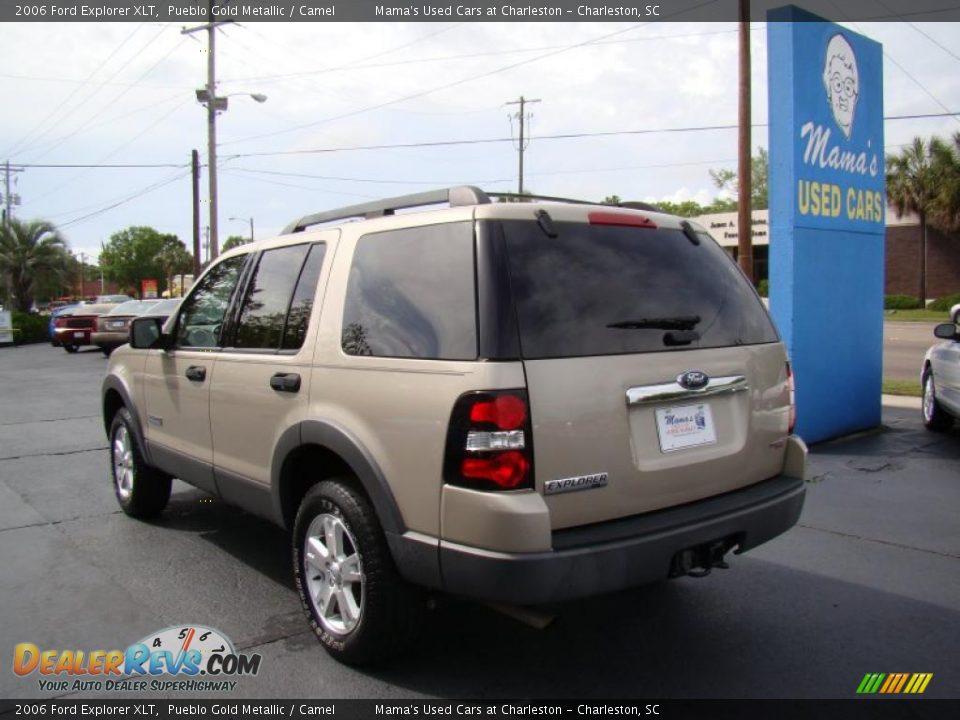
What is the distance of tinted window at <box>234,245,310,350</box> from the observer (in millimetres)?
3973

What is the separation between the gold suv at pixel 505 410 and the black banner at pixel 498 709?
0.89 ft

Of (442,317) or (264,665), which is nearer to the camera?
(442,317)

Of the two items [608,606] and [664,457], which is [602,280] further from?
[608,606]

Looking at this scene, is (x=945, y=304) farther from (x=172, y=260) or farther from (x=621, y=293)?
(x=172, y=260)

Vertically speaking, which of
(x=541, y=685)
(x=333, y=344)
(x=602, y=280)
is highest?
(x=602, y=280)

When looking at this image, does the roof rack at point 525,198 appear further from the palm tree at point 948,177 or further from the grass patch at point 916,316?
the palm tree at point 948,177

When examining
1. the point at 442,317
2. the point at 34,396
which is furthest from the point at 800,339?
the point at 34,396

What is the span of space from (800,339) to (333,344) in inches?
217

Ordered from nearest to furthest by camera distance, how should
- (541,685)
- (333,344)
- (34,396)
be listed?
1. (541,685)
2. (333,344)
3. (34,396)

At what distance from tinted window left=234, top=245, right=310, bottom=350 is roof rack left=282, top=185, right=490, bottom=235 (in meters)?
0.25

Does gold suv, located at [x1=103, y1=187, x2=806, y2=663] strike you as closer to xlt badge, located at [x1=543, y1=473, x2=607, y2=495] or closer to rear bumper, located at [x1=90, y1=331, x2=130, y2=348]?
xlt badge, located at [x1=543, y1=473, x2=607, y2=495]

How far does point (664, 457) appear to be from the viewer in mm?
3082

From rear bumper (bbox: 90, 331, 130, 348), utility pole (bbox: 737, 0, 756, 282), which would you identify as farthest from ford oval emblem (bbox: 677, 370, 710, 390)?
rear bumper (bbox: 90, 331, 130, 348)

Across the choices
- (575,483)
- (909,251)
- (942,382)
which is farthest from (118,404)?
(909,251)
